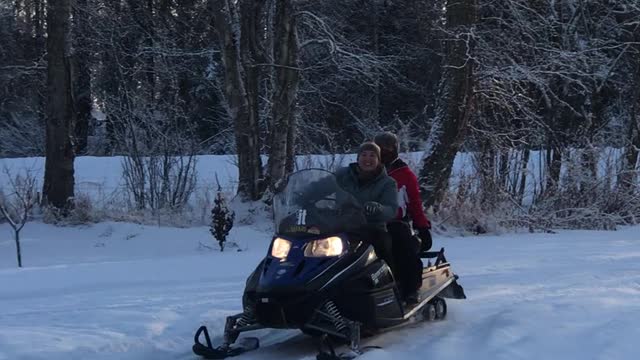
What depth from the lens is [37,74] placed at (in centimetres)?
2359

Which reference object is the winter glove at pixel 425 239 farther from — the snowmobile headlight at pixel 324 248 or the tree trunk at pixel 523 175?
the tree trunk at pixel 523 175

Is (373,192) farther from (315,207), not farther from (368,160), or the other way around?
(315,207)

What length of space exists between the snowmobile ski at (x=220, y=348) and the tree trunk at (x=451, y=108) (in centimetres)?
856

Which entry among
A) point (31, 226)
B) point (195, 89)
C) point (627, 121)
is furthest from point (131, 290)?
point (195, 89)

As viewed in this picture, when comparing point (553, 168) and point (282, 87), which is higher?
point (282, 87)

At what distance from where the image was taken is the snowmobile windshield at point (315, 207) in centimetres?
540

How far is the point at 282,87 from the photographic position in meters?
14.6

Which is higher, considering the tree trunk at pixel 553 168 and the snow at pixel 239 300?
the tree trunk at pixel 553 168

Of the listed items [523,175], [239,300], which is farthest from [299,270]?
[523,175]

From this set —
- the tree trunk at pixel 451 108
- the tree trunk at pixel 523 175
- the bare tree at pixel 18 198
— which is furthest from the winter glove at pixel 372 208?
the tree trunk at pixel 523 175

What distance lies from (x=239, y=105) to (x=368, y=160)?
934 cm

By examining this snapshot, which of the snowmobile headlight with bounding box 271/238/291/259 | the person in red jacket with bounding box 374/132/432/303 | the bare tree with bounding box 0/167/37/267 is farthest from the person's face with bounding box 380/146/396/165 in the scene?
the bare tree with bounding box 0/167/37/267

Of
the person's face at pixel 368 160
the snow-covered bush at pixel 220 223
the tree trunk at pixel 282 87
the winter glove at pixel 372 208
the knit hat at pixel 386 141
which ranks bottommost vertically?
the snow-covered bush at pixel 220 223

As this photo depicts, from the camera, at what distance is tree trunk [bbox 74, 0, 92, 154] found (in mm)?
17781
